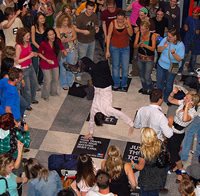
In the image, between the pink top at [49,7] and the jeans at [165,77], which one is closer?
the jeans at [165,77]

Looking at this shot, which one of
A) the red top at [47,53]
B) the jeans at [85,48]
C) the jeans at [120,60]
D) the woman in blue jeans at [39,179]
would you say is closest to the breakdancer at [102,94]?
the red top at [47,53]

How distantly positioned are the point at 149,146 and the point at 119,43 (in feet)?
11.9

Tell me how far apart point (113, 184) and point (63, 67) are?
166 inches

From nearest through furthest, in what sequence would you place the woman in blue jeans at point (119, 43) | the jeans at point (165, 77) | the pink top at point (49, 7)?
the jeans at point (165, 77) < the woman in blue jeans at point (119, 43) < the pink top at point (49, 7)

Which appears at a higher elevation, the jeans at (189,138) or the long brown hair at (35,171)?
the long brown hair at (35,171)

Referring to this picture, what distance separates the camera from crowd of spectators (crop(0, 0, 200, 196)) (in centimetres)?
505

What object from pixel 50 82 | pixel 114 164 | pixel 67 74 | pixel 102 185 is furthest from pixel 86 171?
pixel 67 74

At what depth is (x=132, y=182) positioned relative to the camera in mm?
5145

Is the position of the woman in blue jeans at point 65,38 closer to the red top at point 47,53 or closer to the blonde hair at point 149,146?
the red top at point 47,53

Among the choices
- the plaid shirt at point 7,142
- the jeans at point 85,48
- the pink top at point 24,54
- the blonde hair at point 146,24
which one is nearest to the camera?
the plaid shirt at point 7,142

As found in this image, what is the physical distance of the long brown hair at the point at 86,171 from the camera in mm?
5020

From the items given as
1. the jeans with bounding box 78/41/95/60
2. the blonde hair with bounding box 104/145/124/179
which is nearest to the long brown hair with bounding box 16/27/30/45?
the jeans with bounding box 78/41/95/60

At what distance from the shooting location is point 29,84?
8016mm

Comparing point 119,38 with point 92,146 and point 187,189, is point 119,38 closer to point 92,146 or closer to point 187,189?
point 92,146
